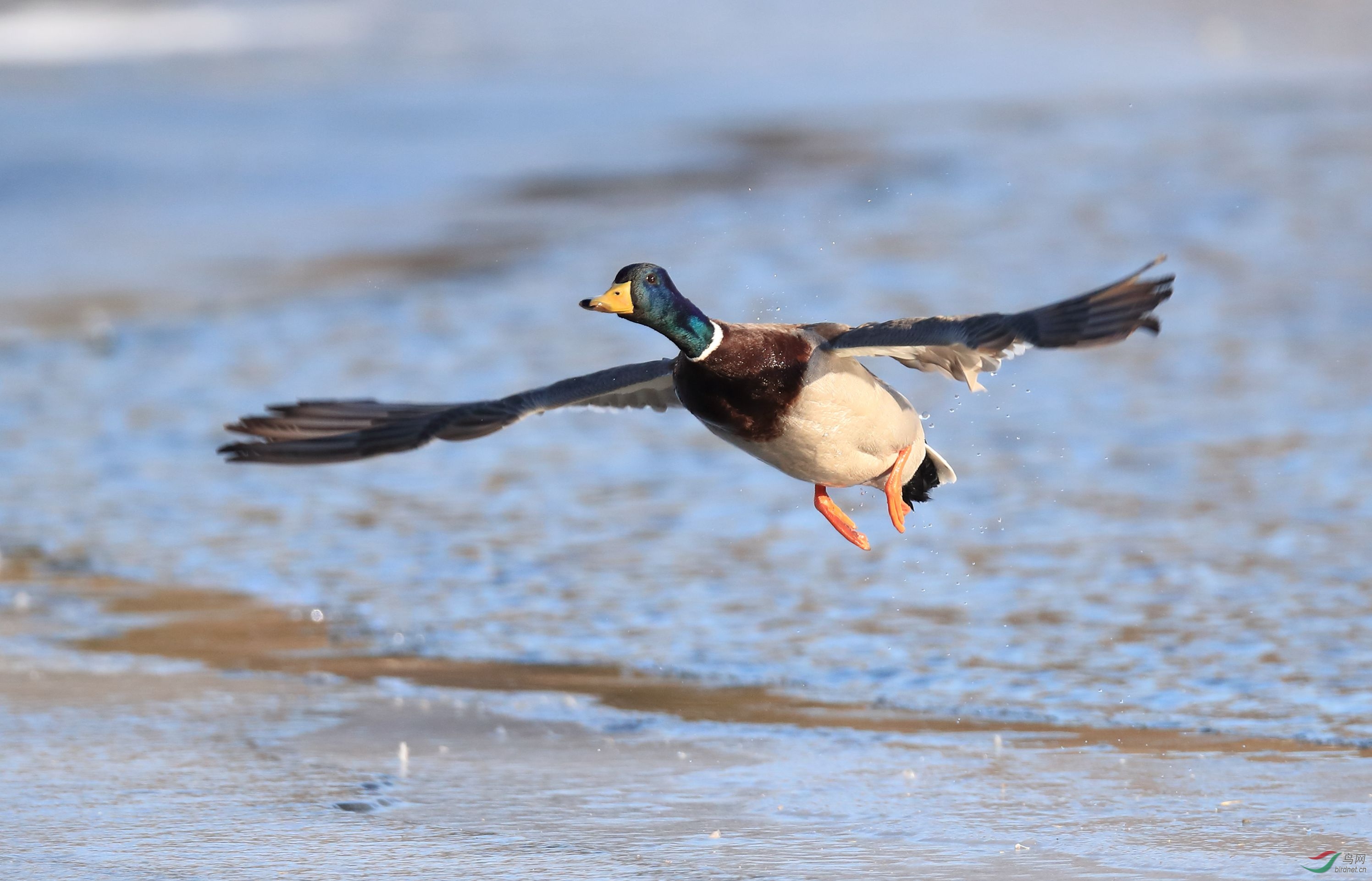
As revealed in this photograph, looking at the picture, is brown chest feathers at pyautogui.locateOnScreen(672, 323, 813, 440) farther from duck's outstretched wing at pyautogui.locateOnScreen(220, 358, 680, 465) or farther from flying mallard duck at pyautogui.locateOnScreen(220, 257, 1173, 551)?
duck's outstretched wing at pyautogui.locateOnScreen(220, 358, 680, 465)

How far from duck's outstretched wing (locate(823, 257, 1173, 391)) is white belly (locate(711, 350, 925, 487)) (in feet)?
0.54

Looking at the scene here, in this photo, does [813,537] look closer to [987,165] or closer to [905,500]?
[905,500]

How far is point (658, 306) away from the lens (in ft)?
18.7

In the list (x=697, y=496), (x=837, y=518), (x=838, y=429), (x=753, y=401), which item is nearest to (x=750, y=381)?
(x=753, y=401)

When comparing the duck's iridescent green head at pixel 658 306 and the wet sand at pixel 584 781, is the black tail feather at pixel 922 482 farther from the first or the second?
the duck's iridescent green head at pixel 658 306

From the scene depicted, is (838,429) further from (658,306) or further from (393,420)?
(393,420)

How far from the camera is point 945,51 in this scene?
23109 mm

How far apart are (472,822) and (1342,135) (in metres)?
12.7

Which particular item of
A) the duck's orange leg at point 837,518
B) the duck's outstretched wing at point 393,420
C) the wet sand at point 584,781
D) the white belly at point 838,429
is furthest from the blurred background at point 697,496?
the duck's outstretched wing at point 393,420

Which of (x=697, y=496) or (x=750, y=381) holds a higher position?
(x=697, y=496)

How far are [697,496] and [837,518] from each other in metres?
2.18

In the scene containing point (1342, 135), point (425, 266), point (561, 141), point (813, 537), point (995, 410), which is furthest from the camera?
point (561, 141)

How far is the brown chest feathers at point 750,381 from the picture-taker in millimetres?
5840

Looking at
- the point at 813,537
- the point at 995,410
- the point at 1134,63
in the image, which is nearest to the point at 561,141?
the point at 1134,63
